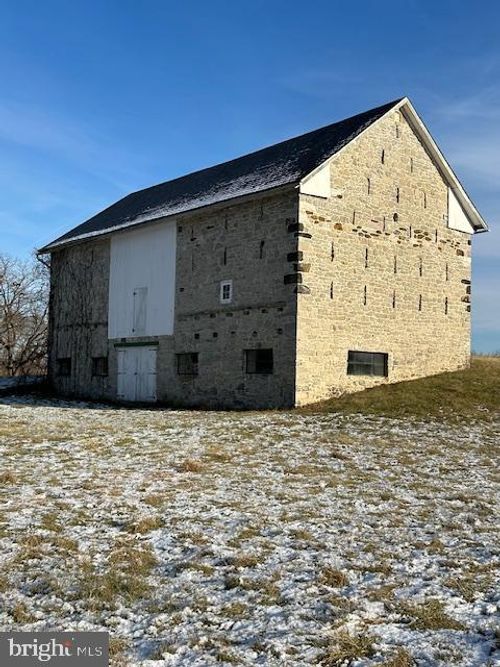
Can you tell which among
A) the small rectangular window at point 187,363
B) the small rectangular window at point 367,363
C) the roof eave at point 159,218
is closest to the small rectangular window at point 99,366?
the small rectangular window at point 187,363

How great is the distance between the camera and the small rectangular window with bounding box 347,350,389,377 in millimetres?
20609

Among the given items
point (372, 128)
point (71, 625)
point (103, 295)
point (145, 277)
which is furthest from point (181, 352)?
point (71, 625)

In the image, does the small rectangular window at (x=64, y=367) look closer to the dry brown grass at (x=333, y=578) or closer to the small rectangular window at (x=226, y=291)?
the small rectangular window at (x=226, y=291)

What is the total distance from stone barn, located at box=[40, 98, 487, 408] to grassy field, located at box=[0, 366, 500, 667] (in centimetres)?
590

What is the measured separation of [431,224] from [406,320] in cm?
366

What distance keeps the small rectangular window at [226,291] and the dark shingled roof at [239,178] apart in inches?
103

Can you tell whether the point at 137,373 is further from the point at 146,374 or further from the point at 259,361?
the point at 259,361

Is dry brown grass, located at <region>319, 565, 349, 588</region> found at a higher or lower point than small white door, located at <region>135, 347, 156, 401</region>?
lower

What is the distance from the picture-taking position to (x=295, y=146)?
78.3ft

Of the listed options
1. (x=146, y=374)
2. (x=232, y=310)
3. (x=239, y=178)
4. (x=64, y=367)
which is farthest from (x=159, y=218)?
(x=64, y=367)

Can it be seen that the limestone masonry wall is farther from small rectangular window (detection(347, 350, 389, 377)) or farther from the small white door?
small rectangular window (detection(347, 350, 389, 377))

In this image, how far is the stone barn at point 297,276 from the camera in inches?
780

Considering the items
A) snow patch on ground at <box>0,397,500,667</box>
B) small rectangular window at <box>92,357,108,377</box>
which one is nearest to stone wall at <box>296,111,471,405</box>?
snow patch on ground at <box>0,397,500,667</box>

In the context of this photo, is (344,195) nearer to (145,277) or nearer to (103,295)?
(145,277)
